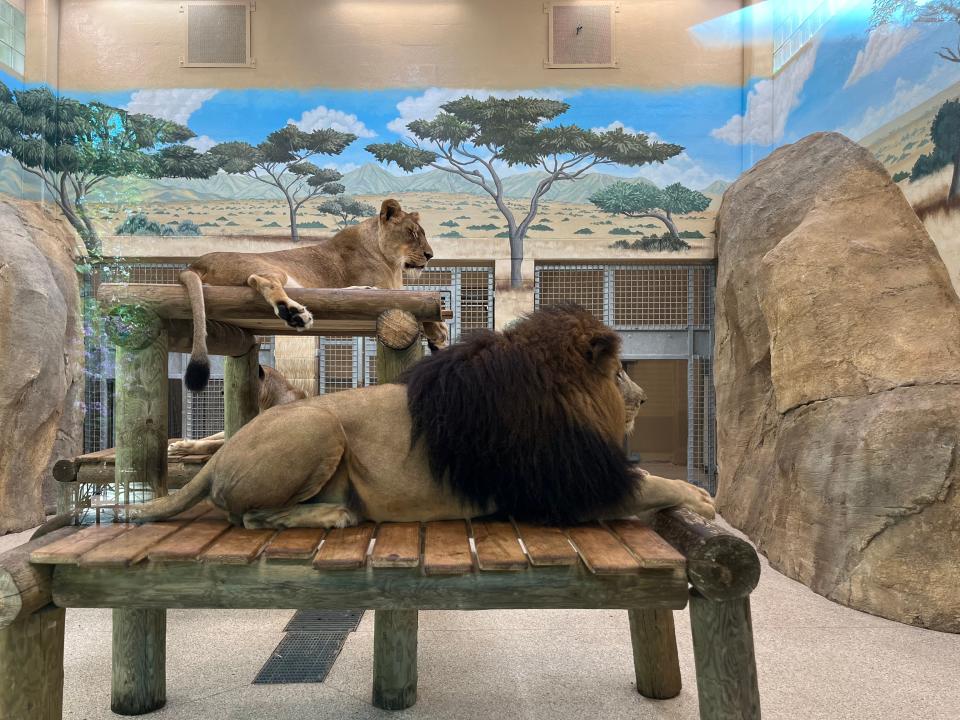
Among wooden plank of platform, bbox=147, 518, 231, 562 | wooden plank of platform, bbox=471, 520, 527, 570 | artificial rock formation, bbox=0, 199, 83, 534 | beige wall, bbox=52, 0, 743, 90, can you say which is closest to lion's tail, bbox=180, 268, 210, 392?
wooden plank of platform, bbox=147, 518, 231, 562

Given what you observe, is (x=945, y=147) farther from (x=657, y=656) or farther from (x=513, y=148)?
(x=513, y=148)

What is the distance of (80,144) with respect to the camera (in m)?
5.55

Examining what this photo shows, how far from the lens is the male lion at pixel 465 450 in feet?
7.09

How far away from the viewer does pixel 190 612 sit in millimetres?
4703

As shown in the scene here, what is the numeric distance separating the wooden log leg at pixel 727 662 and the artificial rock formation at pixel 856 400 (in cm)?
303

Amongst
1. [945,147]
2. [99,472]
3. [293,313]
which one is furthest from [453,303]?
[293,313]

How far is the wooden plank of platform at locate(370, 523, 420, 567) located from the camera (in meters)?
1.84

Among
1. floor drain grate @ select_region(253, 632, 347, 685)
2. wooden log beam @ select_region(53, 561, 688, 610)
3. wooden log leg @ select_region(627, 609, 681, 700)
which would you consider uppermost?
wooden log beam @ select_region(53, 561, 688, 610)

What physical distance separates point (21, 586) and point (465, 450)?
1.29 m

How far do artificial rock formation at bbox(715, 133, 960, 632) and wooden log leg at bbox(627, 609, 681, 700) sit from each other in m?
2.00

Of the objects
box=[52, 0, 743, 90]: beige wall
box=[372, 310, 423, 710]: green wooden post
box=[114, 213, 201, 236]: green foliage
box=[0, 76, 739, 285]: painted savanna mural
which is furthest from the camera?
box=[0, 76, 739, 285]: painted savanna mural

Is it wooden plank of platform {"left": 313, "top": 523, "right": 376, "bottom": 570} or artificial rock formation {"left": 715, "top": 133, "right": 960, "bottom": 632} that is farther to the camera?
artificial rock formation {"left": 715, "top": 133, "right": 960, "bottom": 632}

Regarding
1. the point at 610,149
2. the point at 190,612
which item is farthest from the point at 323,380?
the point at 610,149

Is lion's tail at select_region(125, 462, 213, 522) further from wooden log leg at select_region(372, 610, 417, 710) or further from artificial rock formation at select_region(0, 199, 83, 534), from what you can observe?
artificial rock formation at select_region(0, 199, 83, 534)
